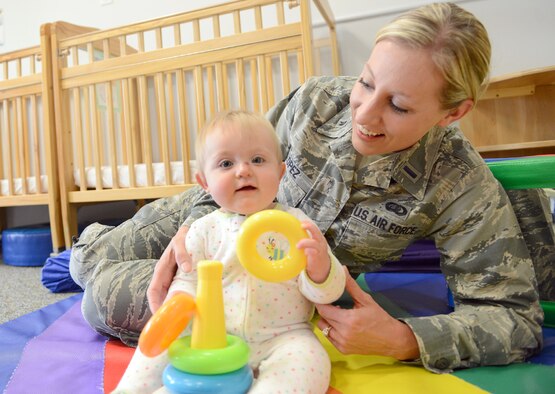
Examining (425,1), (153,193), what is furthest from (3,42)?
(425,1)

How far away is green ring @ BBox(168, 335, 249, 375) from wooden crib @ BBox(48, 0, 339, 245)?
125 cm

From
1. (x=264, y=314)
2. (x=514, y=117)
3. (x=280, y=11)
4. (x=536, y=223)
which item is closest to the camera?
(x=264, y=314)

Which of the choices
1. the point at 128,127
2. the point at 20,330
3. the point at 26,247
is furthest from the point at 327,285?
the point at 26,247

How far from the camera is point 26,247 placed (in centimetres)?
199

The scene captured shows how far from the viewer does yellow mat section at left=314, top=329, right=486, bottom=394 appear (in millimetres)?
615

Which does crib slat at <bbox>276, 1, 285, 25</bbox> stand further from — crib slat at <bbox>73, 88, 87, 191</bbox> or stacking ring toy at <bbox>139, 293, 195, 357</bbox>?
stacking ring toy at <bbox>139, 293, 195, 357</bbox>

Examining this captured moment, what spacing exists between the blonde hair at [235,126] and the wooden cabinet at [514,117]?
55.9 inches

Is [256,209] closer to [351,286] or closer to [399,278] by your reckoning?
[351,286]

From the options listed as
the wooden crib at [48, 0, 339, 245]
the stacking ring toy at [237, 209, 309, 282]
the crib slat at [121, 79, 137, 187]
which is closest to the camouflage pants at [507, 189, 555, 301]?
the stacking ring toy at [237, 209, 309, 282]

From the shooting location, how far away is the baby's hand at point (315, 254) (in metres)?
0.51

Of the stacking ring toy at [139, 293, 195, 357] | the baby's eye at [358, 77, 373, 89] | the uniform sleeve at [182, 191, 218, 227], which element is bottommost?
the stacking ring toy at [139, 293, 195, 357]

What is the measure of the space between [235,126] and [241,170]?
0.24 feet

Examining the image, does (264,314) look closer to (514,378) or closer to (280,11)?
(514,378)

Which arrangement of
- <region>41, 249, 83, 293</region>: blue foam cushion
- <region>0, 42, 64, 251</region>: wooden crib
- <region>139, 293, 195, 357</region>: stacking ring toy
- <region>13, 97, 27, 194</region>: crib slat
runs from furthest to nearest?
1. <region>13, 97, 27, 194</region>: crib slat
2. <region>0, 42, 64, 251</region>: wooden crib
3. <region>41, 249, 83, 293</region>: blue foam cushion
4. <region>139, 293, 195, 357</region>: stacking ring toy
